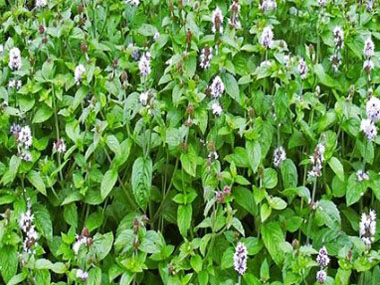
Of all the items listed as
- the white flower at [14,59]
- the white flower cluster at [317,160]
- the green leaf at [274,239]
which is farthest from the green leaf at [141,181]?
the white flower at [14,59]

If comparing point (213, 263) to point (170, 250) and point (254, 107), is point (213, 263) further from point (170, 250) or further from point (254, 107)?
point (254, 107)

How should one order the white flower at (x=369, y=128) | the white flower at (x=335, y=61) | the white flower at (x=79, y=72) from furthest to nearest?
the white flower at (x=335, y=61) → the white flower at (x=79, y=72) → the white flower at (x=369, y=128)

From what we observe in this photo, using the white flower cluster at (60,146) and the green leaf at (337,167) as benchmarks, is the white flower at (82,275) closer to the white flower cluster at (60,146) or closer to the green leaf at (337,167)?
the white flower cluster at (60,146)

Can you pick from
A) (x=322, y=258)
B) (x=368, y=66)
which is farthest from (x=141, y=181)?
(x=368, y=66)

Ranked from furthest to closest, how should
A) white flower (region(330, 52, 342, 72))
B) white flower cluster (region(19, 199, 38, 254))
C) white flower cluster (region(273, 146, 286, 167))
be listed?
white flower (region(330, 52, 342, 72)) < white flower cluster (region(273, 146, 286, 167)) < white flower cluster (region(19, 199, 38, 254))

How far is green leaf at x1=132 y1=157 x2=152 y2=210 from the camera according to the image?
7.54ft

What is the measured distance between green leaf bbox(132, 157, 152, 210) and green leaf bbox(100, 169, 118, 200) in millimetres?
64

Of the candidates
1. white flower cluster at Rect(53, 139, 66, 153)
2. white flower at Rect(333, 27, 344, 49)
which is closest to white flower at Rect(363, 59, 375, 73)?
white flower at Rect(333, 27, 344, 49)

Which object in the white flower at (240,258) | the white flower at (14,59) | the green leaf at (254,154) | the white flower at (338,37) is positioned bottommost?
the white flower at (240,258)

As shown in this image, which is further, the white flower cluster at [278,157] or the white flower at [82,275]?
the white flower cluster at [278,157]

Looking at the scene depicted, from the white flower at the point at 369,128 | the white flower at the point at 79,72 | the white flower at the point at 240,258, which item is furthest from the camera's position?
the white flower at the point at 79,72

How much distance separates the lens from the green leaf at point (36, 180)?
238 cm

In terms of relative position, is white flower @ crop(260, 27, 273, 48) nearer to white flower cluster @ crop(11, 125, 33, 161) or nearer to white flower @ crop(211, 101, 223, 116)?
white flower @ crop(211, 101, 223, 116)

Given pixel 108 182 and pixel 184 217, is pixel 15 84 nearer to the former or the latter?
pixel 108 182
